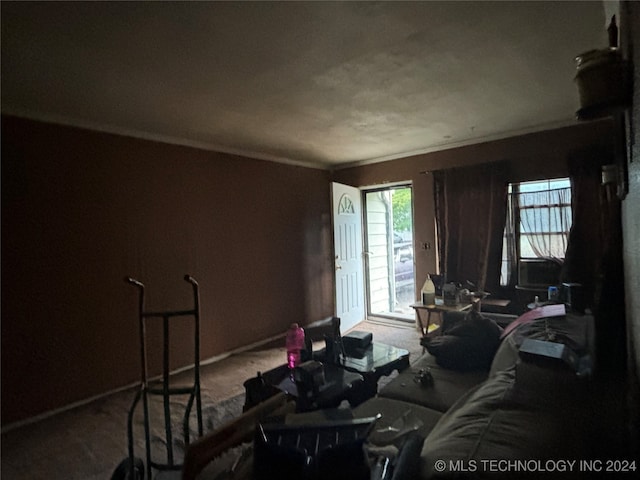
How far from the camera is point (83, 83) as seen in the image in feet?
7.16

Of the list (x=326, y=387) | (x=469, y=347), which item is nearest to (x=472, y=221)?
(x=469, y=347)

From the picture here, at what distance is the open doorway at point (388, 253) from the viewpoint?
210 inches

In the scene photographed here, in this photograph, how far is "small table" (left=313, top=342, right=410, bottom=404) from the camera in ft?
7.09

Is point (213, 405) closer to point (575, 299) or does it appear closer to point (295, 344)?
point (295, 344)

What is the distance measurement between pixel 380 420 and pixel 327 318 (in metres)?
3.28

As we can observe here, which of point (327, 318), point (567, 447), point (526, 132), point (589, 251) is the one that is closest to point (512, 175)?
point (526, 132)

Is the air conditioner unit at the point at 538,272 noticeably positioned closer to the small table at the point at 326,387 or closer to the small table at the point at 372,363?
the small table at the point at 372,363

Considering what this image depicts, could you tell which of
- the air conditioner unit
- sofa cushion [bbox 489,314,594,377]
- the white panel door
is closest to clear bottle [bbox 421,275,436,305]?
the air conditioner unit

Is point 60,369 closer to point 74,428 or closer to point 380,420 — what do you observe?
point 74,428

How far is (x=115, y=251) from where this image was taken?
2988mm

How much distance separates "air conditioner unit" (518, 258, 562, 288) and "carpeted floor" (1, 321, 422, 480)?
2.92 m

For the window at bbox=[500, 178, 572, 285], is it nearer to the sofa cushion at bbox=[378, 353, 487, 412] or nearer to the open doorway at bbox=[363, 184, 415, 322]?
the open doorway at bbox=[363, 184, 415, 322]

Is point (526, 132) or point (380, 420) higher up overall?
point (526, 132)

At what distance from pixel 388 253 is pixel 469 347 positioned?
3663 mm
